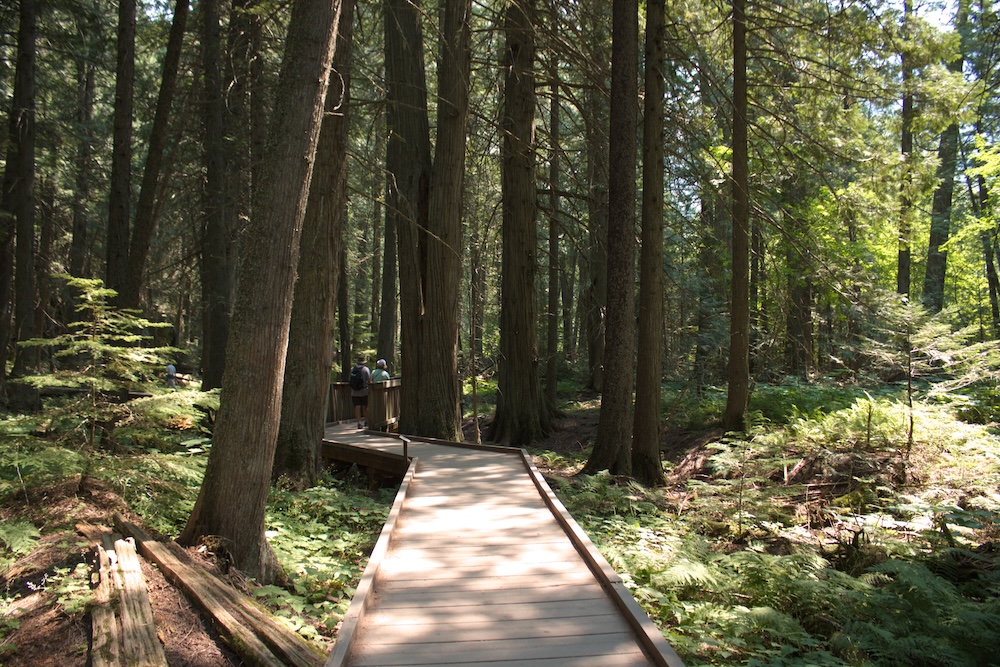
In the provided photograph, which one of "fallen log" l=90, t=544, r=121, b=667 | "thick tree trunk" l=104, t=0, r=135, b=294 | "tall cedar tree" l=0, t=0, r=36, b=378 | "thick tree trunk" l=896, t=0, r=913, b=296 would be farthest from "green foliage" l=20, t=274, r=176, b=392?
"thick tree trunk" l=896, t=0, r=913, b=296

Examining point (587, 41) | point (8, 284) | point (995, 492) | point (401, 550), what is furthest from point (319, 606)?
point (8, 284)

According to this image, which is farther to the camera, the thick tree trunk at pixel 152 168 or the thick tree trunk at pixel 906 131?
the thick tree trunk at pixel 906 131

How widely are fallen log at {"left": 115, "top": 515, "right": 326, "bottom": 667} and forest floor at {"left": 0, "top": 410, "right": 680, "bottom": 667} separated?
2.4 inches

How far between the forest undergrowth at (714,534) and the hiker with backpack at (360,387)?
4918 millimetres

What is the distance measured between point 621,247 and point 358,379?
726cm

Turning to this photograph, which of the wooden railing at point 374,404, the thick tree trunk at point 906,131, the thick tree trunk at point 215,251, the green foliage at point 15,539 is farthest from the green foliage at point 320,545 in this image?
the thick tree trunk at point 906,131

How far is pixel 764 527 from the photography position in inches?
277

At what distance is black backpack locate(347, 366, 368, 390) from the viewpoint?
14.2 metres

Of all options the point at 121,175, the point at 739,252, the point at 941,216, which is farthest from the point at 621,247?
the point at 941,216

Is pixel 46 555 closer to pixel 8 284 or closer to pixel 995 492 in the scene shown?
pixel 995 492

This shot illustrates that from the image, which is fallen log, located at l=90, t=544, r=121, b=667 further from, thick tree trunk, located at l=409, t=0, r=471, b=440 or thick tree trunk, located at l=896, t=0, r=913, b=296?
thick tree trunk, located at l=896, t=0, r=913, b=296

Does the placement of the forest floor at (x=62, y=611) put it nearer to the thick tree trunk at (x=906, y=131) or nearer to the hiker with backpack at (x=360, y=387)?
the hiker with backpack at (x=360, y=387)

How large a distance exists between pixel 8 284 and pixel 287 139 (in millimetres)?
12438

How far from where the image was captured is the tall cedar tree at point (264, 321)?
197 inches
